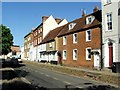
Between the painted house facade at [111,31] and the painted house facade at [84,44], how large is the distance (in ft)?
5.70

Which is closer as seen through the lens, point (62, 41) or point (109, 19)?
point (109, 19)

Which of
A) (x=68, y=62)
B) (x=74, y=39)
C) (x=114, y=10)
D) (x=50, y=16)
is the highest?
(x=50, y=16)

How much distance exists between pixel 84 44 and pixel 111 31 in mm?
7892

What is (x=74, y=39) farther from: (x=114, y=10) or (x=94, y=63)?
(x=114, y=10)

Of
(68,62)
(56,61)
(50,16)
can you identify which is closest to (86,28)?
(68,62)

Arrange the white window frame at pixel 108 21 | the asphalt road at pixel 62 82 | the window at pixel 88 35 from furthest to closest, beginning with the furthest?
the window at pixel 88 35
the white window frame at pixel 108 21
the asphalt road at pixel 62 82

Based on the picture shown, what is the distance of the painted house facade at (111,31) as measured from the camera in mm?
28078

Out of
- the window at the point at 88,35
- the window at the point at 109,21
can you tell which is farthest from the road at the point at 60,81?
the window at the point at 88,35

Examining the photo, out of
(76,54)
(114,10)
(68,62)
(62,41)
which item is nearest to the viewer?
(114,10)

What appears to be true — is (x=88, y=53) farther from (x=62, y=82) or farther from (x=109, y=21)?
(x=62, y=82)

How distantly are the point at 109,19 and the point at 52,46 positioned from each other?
956 inches

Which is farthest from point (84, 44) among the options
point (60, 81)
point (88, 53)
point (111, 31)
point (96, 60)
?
point (60, 81)

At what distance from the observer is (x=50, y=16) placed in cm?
6775

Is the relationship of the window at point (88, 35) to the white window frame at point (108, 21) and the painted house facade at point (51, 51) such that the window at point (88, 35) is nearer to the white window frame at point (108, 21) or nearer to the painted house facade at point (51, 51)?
the white window frame at point (108, 21)
